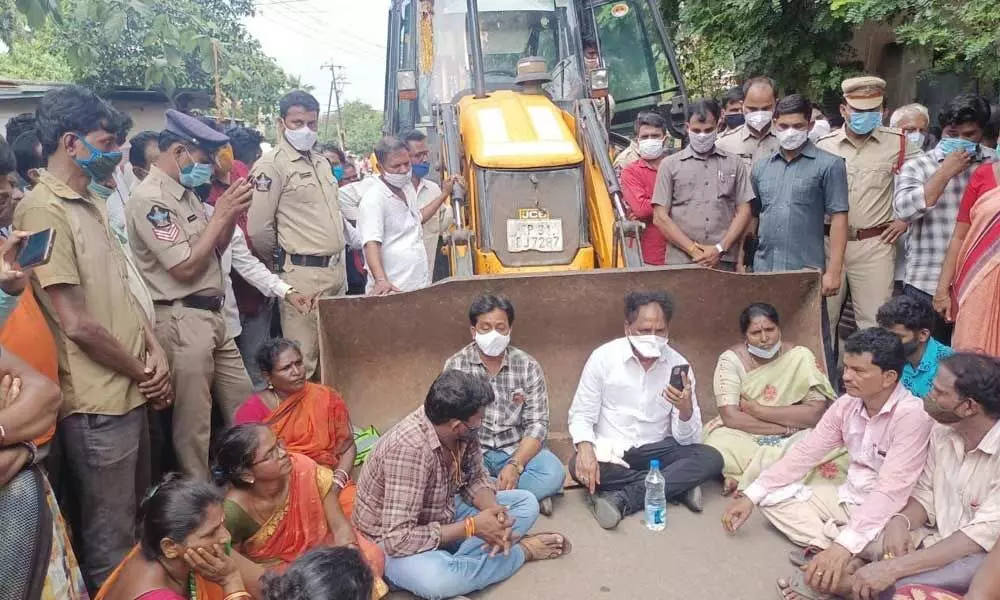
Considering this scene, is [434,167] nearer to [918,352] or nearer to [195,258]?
[195,258]

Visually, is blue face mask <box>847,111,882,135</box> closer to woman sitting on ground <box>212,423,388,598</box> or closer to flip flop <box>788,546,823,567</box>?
flip flop <box>788,546,823,567</box>

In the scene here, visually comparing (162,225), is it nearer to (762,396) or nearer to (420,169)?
(420,169)

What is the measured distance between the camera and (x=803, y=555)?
10.1 feet

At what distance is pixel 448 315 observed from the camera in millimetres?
Result: 3988

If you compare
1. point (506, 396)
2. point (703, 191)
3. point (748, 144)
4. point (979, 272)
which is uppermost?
point (748, 144)

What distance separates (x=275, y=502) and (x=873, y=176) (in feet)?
12.4

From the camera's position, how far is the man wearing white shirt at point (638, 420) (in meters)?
3.47

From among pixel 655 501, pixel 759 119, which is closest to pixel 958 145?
pixel 759 119

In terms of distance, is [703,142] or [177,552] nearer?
[177,552]

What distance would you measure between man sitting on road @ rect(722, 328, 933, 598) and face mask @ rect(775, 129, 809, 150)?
65.2 inches

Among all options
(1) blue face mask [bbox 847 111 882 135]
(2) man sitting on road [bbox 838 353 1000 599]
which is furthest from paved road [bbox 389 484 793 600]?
(1) blue face mask [bbox 847 111 882 135]

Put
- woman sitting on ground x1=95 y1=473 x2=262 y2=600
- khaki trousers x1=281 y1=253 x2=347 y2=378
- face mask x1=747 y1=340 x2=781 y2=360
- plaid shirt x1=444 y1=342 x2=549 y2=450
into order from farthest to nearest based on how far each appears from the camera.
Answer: khaki trousers x1=281 y1=253 x2=347 y2=378 < face mask x1=747 y1=340 x2=781 y2=360 < plaid shirt x1=444 y1=342 x2=549 y2=450 < woman sitting on ground x1=95 y1=473 x2=262 y2=600

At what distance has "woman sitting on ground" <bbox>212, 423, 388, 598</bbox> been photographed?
8.27ft

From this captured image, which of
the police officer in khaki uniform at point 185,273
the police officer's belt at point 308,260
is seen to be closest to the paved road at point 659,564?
the police officer in khaki uniform at point 185,273
